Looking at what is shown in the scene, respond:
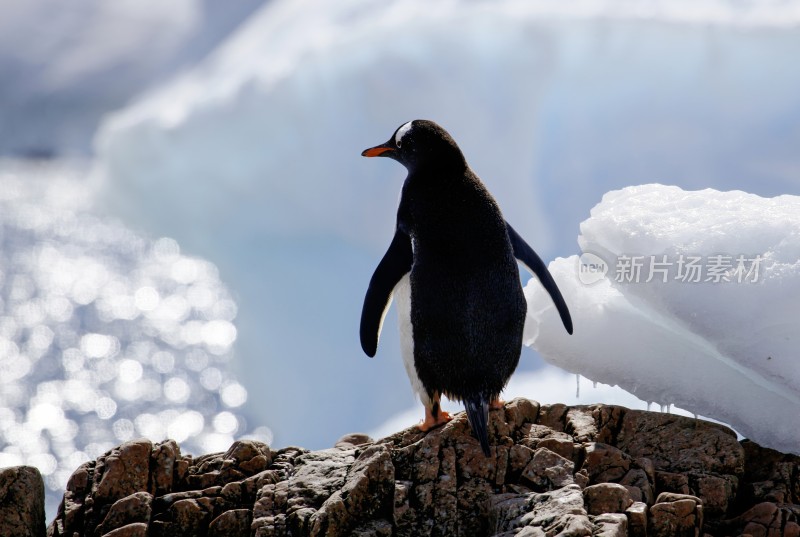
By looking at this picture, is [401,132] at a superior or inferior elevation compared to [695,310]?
superior

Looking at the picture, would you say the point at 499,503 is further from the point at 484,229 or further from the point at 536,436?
the point at 484,229

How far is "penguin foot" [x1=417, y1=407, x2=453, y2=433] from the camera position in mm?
3467

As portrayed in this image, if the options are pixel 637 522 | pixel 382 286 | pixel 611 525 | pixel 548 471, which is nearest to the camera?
pixel 611 525

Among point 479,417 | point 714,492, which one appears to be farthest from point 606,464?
point 479,417

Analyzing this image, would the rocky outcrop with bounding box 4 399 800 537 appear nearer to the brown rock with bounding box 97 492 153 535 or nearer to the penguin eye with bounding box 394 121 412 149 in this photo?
the brown rock with bounding box 97 492 153 535

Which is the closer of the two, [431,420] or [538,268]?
[431,420]

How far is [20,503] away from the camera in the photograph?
Answer: 10.7 ft

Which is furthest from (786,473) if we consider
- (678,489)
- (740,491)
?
(678,489)

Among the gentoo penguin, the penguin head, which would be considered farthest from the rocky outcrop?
the penguin head

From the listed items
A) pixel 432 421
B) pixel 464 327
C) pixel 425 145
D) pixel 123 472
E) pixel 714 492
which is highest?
pixel 425 145

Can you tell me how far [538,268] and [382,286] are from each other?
0.71 m

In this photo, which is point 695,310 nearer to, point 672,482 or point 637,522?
point 672,482

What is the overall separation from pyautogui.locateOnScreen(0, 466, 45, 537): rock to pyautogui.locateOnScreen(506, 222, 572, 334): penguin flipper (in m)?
2.10

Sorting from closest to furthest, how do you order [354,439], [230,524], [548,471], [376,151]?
[548,471] < [230,524] < [376,151] < [354,439]
